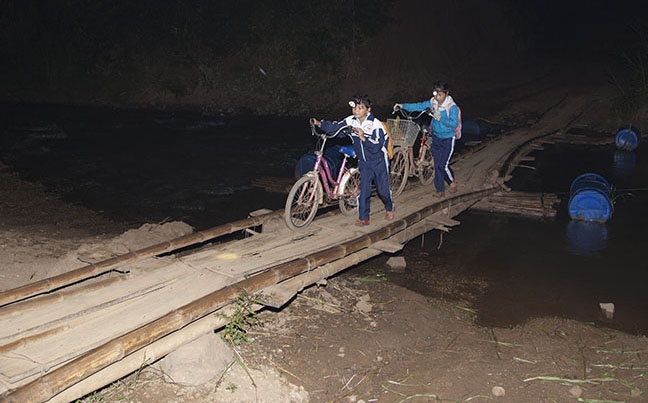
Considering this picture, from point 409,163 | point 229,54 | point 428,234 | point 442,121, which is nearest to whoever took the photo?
point 442,121

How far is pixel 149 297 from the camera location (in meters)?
5.27

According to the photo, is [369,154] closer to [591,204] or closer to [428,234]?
[428,234]

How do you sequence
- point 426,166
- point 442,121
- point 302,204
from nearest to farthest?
Answer: 1. point 302,204
2. point 442,121
3. point 426,166

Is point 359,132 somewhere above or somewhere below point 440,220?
above

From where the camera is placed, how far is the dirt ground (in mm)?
4777

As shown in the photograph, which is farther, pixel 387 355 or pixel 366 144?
pixel 366 144

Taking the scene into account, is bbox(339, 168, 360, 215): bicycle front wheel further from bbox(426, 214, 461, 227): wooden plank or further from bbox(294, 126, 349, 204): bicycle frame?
bbox(426, 214, 461, 227): wooden plank

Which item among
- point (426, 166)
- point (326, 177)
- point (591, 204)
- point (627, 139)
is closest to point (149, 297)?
point (326, 177)

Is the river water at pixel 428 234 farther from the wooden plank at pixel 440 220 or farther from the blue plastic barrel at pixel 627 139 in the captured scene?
the wooden plank at pixel 440 220

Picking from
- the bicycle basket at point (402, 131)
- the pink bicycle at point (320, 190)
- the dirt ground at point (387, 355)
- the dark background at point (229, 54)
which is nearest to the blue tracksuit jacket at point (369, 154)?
the pink bicycle at point (320, 190)

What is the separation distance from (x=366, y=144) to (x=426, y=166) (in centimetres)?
369

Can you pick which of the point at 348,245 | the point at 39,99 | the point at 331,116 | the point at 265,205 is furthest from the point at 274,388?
the point at 39,99

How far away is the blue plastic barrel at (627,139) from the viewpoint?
16.2 metres

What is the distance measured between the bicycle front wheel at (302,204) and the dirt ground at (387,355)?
3.17 ft
